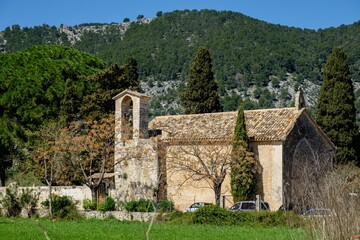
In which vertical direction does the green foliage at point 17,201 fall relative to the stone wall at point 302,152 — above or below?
below

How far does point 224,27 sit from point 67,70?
52.7 metres

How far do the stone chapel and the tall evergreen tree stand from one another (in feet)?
6.26

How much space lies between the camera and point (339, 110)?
43.0 meters

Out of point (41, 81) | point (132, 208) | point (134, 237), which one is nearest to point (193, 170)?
point (132, 208)

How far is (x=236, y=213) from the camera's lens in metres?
31.3

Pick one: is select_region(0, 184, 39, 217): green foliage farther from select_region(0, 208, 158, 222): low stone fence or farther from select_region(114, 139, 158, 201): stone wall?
select_region(114, 139, 158, 201): stone wall

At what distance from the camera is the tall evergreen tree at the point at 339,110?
141 feet

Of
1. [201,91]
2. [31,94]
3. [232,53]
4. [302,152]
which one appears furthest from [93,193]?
[232,53]

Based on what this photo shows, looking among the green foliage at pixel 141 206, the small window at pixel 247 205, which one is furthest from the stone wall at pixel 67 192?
the small window at pixel 247 205

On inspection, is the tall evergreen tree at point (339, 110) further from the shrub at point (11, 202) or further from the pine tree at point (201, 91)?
the shrub at point (11, 202)

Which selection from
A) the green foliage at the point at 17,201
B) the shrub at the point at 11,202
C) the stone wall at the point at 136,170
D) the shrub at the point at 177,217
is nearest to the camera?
the shrub at the point at 177,217

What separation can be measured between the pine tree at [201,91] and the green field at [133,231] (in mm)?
16444

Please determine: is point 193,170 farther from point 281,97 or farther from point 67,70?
point 281,97

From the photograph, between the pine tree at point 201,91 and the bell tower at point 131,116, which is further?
the pine tree at point 201,91
